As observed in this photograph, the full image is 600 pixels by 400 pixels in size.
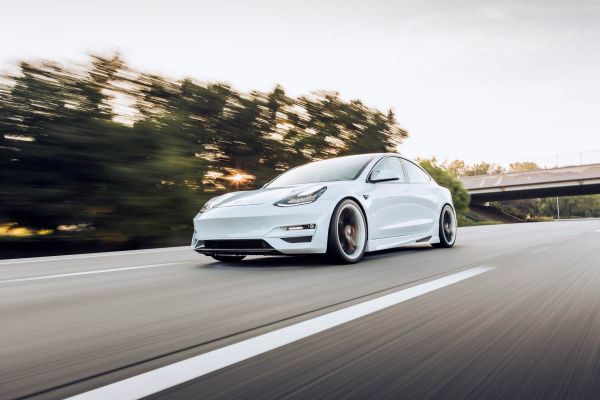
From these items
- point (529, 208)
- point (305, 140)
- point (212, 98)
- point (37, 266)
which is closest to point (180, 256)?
point (37, 266)

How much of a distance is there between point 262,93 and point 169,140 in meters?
5.02

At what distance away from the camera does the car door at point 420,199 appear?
8.24m

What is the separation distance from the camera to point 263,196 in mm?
6609

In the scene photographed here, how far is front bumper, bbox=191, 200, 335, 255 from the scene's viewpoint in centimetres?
614

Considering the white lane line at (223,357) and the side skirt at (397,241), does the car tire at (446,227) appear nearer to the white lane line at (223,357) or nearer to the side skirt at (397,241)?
the side skirt at (397,241)

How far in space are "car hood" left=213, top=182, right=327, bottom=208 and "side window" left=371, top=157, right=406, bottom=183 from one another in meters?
1.27

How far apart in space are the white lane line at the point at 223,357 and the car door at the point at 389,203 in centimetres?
317

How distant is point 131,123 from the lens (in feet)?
38.9

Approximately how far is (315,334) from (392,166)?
540 centimetres

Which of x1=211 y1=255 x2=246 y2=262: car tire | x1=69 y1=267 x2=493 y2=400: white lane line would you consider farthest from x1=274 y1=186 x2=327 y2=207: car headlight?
x1=69 y1=267 x2=493 y2=400: white lane line

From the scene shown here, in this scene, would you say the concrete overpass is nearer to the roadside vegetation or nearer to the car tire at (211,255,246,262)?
the roadside vegetation

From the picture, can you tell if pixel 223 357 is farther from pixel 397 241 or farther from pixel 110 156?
pixel 110 156

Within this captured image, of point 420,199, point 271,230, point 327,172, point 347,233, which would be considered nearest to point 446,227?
point 420,199

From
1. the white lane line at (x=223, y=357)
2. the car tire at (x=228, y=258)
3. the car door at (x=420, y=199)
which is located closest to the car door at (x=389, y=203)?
the car door at (x=420, y=199)
